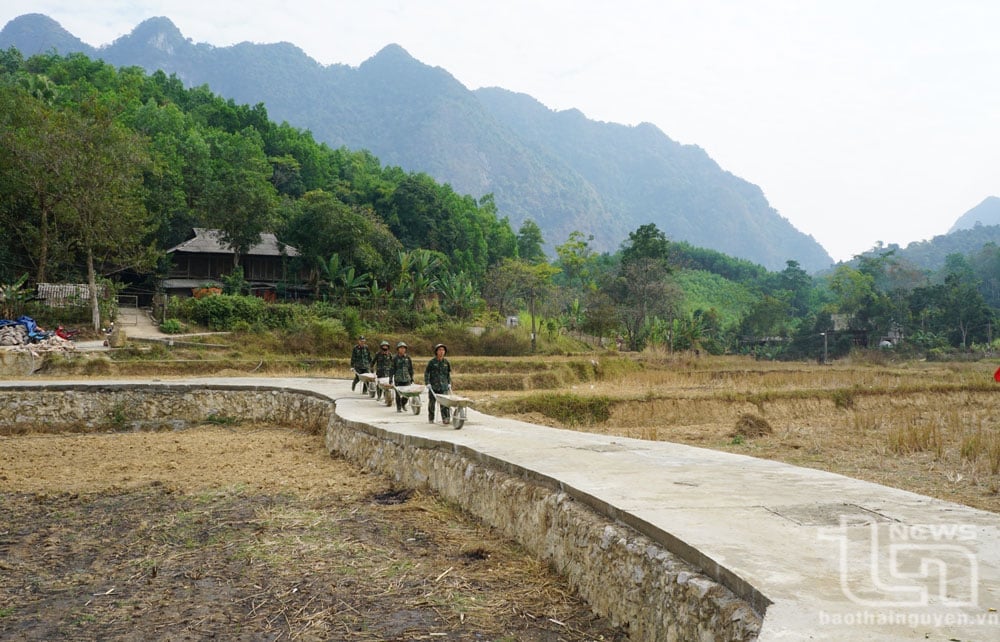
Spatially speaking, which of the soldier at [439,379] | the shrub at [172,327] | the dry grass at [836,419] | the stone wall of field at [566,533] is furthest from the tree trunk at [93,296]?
the soldier at [439,379]

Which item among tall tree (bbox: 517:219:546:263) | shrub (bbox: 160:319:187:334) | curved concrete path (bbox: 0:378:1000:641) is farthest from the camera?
tall tree (bbox: 517:219:546:263)

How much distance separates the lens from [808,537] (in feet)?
14.5

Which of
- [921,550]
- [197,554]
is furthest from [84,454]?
[921,550]

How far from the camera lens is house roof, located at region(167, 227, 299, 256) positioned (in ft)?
126

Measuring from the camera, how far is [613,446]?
8.55 metres

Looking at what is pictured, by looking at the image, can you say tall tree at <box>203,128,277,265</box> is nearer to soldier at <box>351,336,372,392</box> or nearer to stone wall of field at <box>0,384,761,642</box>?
stone wall of field at <box>0,384,761,642</box>

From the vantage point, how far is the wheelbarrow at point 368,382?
14.7m

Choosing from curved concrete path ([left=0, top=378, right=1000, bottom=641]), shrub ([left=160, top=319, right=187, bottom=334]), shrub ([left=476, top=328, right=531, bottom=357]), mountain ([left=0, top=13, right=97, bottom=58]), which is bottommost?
curved concrete path ([left=0, top=378, right=1000, bottom=641])

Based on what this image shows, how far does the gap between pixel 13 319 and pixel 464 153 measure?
6411 inches

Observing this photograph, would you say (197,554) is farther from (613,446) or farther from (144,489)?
(613,446)

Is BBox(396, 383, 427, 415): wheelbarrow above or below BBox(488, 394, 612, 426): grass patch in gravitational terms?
above

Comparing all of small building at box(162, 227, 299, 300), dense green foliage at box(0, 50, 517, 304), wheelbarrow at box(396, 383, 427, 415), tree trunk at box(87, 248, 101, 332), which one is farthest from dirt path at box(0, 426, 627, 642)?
small building at box(162, 227, 299, 300)

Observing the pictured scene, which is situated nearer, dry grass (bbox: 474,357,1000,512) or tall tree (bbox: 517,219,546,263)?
dry grass (bbox: 474,357,1000,512)

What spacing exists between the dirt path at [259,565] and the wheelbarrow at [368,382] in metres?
4.57
